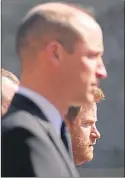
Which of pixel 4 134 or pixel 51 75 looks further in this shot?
pixel 51 75

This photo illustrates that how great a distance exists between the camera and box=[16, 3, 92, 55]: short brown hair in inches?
50.6

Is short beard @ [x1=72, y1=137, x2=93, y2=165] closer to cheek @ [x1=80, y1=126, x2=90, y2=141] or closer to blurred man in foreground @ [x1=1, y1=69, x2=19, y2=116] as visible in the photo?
cheek @ [x1=80, y1=126, x2=90, y2=141]


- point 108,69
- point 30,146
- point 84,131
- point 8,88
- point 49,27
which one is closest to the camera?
point 30,146

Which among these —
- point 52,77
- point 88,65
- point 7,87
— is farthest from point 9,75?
point 88,65

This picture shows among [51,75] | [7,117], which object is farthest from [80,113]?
[7,117]

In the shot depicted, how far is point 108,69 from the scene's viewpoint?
1.54 meters

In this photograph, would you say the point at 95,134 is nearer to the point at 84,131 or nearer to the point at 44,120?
the point at 84,131

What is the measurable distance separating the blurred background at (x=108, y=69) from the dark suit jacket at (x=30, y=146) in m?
0.20

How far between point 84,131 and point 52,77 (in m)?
0.39

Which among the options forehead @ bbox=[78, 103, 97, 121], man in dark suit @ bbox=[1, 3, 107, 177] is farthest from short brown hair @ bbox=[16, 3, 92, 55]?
forehead @ bbox=[78, 103, 97, 121]

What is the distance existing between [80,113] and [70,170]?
0.39 m

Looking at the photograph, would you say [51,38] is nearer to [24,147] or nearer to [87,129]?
[24,147]

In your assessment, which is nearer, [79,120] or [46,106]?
[46,106]

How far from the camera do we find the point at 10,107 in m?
1.28
